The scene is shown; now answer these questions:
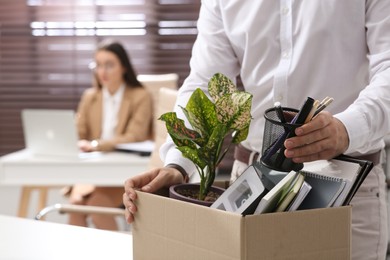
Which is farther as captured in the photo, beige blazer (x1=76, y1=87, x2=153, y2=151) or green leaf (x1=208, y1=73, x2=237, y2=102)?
beige blazer (x1=76, y1=87, x2=153, y2=151)

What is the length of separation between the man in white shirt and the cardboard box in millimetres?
274

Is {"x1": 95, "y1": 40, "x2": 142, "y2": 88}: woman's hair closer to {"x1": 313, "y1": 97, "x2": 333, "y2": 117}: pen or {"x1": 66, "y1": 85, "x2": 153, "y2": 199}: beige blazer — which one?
{"x1": 66, "y1": 85, "x2": 153, "y2": 199}: beige blazer

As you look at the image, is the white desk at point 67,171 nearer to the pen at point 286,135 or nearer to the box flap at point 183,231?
the box flap at point 183,231

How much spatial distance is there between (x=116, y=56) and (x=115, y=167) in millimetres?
1266

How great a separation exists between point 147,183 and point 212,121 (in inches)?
9.8

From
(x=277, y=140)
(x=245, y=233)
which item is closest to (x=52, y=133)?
(x=277, y=140)

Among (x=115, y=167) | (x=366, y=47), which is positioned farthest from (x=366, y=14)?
(x=115, y=167)

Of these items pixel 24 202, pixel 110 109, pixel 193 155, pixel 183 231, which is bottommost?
pixel 24 202

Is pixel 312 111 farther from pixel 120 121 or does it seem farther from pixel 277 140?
pixel 120 121

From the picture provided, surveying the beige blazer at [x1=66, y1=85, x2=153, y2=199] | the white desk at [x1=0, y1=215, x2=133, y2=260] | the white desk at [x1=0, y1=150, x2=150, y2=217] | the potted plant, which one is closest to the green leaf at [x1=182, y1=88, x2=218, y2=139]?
the potted plant

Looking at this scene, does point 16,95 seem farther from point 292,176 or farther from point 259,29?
point 292,176

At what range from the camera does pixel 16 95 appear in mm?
6152

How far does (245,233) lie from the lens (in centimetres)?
113

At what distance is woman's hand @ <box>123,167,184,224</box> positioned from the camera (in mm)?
1386
